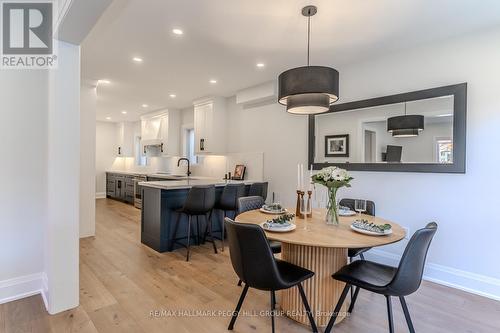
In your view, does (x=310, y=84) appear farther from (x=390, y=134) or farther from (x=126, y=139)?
(x=126, y=139)

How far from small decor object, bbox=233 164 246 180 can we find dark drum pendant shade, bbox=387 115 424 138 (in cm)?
277

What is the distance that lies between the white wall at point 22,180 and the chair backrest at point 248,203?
189 cm

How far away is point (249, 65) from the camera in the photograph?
3828mm

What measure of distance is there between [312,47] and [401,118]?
138 centimetres

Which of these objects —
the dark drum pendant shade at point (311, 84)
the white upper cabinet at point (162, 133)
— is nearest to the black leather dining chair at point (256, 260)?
the dark drum pendant shade at point (311, 84)

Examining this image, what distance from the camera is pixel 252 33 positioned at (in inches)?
113

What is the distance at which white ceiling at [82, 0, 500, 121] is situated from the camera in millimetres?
2371

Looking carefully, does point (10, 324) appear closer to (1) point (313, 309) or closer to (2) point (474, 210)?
(1) point (313, 309)

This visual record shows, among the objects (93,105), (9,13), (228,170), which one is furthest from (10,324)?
(228,170)

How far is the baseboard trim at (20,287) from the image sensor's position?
236cm

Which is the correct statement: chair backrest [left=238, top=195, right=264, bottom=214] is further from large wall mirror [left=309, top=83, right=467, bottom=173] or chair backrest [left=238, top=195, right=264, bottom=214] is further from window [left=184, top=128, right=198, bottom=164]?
window [left=184, top=128, right=198, bottom=164]

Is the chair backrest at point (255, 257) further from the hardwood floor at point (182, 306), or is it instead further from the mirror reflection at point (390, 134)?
the mirror reflection at point (390, 134)

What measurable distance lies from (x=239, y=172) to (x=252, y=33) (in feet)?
9.69

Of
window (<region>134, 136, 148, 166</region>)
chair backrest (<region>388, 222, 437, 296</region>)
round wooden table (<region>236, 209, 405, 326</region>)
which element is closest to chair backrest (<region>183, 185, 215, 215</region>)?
round wooden table (<region>236, 209, 405, 326</region>)
